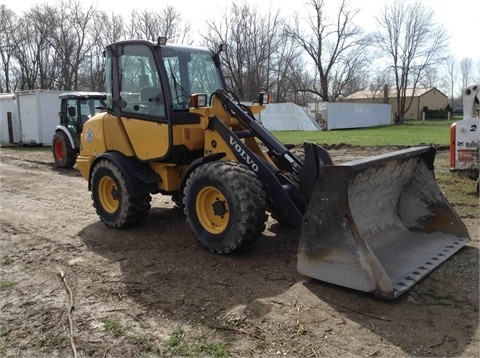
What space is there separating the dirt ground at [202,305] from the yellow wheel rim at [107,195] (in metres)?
0.44

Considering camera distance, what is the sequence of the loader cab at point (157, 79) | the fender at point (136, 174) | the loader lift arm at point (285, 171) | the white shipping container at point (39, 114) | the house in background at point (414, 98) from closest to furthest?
the loader lift arm at point (285, 171) → the loader cab at point (157, 79) → the fender at point (136, 174) → the white shipping container at point (39, 114) → the house in background at point (414, 98)

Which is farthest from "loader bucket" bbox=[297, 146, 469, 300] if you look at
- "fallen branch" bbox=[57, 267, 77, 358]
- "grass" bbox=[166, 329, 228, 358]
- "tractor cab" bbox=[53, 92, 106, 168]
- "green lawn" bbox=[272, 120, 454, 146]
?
"green lawn" bbox=[272, 120, 454, 146]

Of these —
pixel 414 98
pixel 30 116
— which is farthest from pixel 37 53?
pixel 414 98

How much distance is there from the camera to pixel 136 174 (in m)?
6.05

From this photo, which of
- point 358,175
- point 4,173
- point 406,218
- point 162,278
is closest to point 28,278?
point 162,278

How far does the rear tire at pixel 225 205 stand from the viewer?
4699 millimetres

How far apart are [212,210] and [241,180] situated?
2.08ft

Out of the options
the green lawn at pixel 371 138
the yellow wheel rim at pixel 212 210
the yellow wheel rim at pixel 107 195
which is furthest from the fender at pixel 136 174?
the green lawn at pixel 371 138

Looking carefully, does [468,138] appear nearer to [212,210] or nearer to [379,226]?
[379,226]

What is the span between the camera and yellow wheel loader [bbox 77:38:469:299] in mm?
4168

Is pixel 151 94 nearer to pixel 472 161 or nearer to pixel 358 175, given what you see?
pixel 358 175

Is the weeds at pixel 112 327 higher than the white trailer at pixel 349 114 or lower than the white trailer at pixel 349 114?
lower

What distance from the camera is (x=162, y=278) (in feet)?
15.3

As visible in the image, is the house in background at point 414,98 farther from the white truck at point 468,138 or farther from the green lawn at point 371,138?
the white truck at point 468,138
